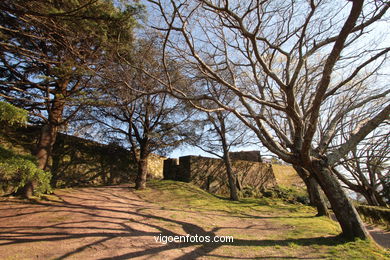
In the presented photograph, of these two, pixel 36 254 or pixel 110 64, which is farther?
pixel 110 64

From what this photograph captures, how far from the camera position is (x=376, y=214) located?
791 centimetres

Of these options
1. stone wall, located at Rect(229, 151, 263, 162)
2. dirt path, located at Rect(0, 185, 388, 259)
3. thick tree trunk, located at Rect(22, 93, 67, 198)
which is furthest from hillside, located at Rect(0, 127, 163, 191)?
stone wall, located at Rect(229, 151, 263, 162)

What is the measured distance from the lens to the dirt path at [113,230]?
10.3 feet

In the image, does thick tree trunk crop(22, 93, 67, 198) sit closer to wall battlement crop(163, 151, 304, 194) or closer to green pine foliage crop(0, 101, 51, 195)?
green pine foliage crop(0, 101, 51, 195)

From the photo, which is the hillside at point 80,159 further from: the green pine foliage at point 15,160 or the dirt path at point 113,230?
the green pine foliage at point 15,160

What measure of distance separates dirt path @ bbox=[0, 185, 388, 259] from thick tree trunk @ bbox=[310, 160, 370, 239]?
558mm

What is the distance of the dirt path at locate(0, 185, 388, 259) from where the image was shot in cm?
313

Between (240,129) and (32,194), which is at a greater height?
(240,129)

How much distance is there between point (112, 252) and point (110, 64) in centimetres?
477

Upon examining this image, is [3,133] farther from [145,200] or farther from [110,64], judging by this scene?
[145,200]

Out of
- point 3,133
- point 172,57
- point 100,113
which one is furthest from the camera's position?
point 100,113

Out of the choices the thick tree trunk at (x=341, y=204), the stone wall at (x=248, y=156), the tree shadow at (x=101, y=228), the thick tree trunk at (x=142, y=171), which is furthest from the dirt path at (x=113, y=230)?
the stone wall at (x=248, y=156)

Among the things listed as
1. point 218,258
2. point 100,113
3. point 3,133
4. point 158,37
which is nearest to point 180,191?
point 100,113

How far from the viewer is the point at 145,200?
7379mm
